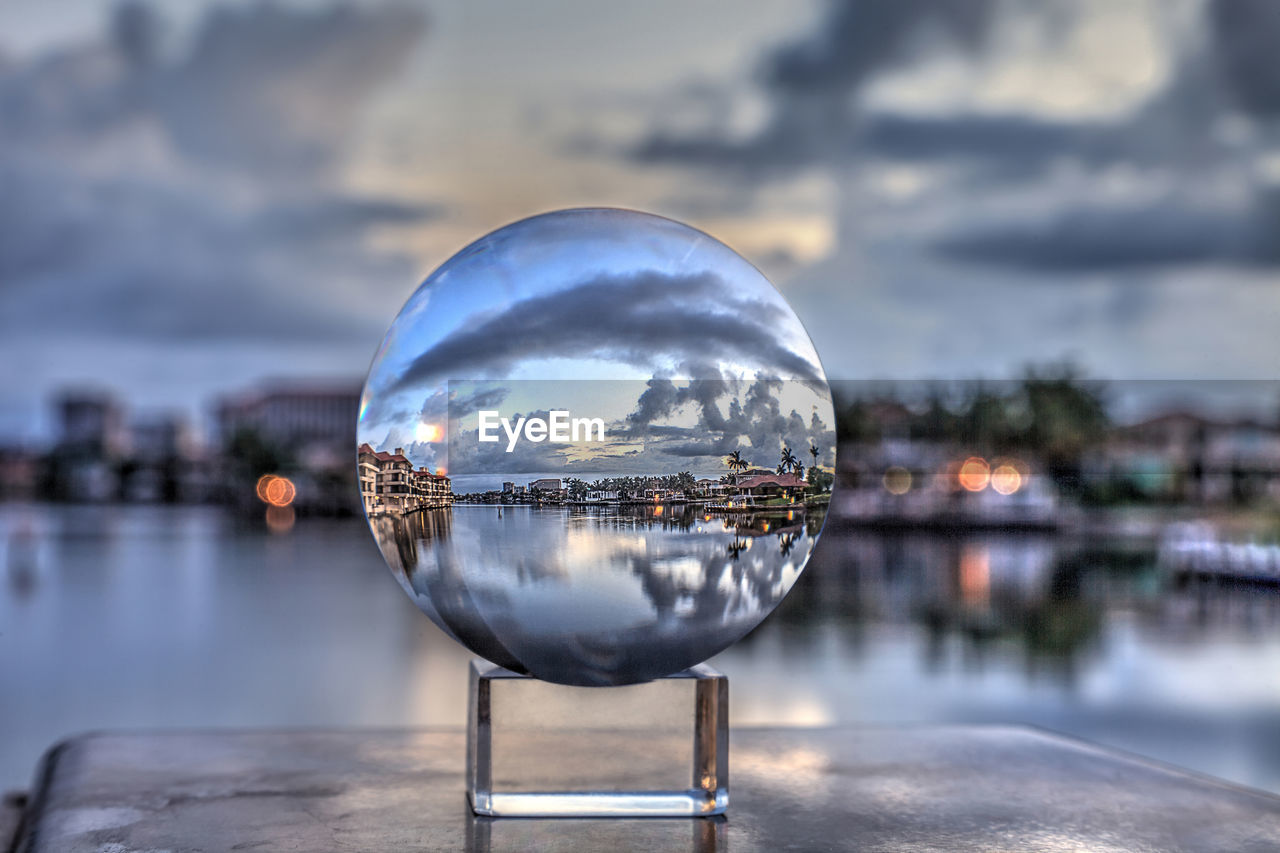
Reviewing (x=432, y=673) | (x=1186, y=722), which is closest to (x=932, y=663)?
(x=1186, y=722)

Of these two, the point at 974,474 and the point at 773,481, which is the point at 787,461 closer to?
the point at 773,481

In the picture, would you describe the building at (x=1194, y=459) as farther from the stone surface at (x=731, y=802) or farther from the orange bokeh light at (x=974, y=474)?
the stone surface at (x=731, y=802)

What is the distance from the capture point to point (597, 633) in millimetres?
4590

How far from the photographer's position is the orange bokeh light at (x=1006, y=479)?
90812 mm

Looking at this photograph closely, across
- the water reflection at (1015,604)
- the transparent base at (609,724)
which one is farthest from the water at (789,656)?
the transparent base at (609,724)

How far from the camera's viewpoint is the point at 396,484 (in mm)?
4801

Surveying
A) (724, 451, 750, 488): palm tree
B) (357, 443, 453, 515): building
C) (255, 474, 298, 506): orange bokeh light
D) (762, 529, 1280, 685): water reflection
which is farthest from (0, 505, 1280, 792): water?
(255, 474, 298, 506): orange bokeh light

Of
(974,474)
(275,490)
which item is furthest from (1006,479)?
(275,490)

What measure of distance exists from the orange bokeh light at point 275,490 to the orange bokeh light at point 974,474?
61.0 m

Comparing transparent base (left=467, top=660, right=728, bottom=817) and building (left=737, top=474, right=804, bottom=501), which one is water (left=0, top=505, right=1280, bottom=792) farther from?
building (left=737, top=474, right=804, bottom=501)

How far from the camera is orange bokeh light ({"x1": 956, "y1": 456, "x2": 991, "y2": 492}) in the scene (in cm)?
9600

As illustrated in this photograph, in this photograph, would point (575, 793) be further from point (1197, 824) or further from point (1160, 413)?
point (1160, 413)

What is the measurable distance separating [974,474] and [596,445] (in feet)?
321

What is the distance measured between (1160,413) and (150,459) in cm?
11198
